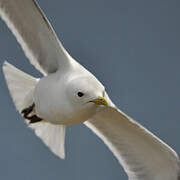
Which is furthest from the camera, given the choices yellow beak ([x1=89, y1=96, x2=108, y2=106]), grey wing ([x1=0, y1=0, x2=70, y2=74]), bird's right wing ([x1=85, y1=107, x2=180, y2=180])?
bird's right wing ([x1=85, y1=107, x2=180, y2=180])

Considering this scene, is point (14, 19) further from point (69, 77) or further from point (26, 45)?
point (69, 77)

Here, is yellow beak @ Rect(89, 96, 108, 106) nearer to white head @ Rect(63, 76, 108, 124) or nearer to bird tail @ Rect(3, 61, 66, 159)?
Answer: white head @ Rect(63, 76, 108, 124)

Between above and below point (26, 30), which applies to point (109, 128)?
below

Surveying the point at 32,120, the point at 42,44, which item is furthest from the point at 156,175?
the point at 42,44

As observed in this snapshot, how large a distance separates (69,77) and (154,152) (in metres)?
0.63

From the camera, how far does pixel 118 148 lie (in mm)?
2547

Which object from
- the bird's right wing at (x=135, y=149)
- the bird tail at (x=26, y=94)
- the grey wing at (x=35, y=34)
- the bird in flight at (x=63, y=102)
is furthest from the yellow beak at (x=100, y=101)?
the bird tail at (x=26, y=94)

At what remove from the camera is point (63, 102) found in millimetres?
1995

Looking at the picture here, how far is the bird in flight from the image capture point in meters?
1.98

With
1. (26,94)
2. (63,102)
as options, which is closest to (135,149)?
(26,94)

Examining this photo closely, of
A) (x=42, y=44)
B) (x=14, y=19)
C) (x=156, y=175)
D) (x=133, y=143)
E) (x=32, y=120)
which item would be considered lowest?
(x=156, y=175)

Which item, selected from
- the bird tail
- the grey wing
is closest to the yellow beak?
the grey wing

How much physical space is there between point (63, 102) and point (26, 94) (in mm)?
464

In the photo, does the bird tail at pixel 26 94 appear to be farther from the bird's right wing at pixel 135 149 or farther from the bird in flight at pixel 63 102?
the bird's right wing at pixel 135 149
